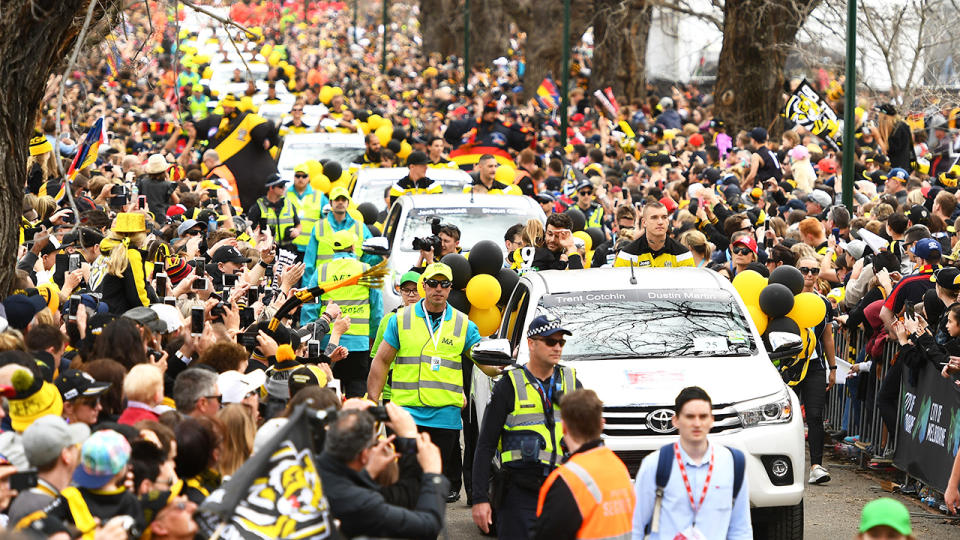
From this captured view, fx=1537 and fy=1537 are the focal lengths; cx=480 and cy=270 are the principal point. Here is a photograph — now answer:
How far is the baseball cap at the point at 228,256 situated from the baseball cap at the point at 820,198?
8271 mm

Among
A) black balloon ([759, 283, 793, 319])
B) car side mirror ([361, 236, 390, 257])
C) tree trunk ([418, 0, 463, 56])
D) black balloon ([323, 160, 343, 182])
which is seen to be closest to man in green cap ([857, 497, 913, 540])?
black balloon ([759, 283, 793, 319])

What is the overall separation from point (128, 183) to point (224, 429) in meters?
12.6

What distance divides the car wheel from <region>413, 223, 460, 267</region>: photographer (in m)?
4.05

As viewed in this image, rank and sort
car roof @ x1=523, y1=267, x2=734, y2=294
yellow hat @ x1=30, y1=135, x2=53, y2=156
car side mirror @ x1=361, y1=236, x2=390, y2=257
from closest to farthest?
car roof @ x1=523, y1=267, x2=734, y2=294, car side mirror @ x1=361, y1=236, x2=390, y2=257, yellow hat @ x1=30, y1=135, x2=53, y2=156

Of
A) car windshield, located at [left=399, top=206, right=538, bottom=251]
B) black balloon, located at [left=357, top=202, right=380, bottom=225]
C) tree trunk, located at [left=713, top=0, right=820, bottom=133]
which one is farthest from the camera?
tree trunk, located at [left=713, top=0, right=820, bottom=133]

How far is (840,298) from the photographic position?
1367cm

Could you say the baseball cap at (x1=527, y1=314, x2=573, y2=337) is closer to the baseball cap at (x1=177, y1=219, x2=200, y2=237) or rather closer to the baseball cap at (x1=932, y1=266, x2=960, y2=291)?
the baseball cap at (x1=932, y1=266, x2=960, y2=291)

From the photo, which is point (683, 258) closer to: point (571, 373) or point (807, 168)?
point (571, 373)

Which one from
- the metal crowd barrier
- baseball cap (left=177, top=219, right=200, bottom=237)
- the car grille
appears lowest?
the metal crowd barrier

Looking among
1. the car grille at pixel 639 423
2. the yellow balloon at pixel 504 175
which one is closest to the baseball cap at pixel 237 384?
the car grille at pixel 639 423

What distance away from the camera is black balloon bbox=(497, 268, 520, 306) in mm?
12242

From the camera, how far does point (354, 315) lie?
13125 millimetres

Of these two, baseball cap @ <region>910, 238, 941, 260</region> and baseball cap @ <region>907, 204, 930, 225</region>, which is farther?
baseball cap @ <region>907, 204, 930, 225</region>

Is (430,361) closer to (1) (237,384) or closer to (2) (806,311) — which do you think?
(1) (237,384)
